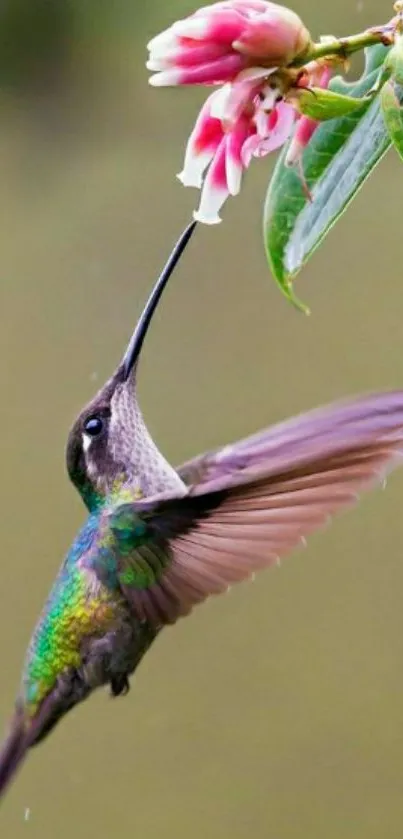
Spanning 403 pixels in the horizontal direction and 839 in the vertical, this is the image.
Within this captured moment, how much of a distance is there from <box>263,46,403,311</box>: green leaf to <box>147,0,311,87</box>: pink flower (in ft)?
0.25

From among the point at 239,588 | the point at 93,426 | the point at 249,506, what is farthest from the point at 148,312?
the point at 239,588

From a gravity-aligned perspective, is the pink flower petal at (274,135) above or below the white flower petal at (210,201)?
above

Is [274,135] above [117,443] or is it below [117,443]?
above

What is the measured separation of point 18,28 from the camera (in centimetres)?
382

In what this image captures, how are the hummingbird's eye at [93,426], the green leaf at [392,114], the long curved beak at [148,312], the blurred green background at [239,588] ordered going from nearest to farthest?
the green leaf at [392,114] → the long curved beak at [148,312] → the hummingbird's eye at [93,426] → the blurred green background at [239,588]

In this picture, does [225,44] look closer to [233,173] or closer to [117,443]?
[233,173]

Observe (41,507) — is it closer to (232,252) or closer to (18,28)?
(232,252)

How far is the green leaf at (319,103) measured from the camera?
753 millimetres

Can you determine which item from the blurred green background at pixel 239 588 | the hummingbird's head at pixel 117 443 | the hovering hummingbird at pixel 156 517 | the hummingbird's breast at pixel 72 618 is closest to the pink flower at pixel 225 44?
the hovering hummingbird at pixel 156 517

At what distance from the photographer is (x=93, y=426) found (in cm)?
113

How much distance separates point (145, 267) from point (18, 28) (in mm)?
924

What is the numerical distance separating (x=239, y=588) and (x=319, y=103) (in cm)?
265

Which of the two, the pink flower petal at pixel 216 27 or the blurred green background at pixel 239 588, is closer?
the pink flower petal at pixel 216 27

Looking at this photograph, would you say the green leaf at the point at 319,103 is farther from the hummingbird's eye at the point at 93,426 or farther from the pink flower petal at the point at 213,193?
the hummingbird's eye at the point at 93,426
